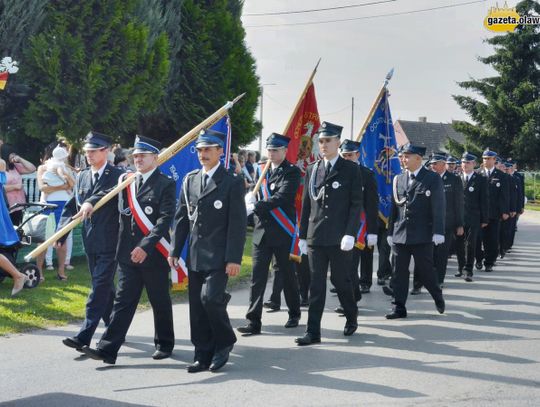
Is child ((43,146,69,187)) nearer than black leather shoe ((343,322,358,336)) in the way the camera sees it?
No

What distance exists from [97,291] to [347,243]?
7.69 ft

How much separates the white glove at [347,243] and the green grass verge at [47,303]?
2987 mm

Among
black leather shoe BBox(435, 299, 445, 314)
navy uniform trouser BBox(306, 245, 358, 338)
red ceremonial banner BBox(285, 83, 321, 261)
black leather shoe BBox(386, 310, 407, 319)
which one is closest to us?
navy uniform trouser BBox(306, 245, 358, 338)

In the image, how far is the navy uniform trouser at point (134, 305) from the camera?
618cm

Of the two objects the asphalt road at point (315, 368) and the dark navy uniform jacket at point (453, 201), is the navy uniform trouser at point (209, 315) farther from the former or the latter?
the dark navy uniform jacket at point (453, 201)

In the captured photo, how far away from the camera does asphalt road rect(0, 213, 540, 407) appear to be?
17.4 feet

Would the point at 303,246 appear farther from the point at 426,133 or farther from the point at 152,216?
the point at 426,133

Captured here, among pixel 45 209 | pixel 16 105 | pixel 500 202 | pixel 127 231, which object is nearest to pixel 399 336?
pixel 127 231

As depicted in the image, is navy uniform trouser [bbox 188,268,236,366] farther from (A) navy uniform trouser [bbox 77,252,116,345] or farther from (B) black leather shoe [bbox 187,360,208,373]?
(A) navy uniform trouser [bbox 77,252,116,345]

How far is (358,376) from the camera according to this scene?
592cm

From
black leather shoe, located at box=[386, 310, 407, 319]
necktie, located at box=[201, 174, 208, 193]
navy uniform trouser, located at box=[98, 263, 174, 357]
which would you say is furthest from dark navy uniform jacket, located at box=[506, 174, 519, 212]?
navy uniform trouser, located at box=[98, 263, 174, 357]

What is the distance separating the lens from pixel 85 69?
14383mm

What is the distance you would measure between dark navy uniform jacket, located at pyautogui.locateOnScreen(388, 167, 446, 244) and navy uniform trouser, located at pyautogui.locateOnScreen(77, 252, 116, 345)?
3644 mm

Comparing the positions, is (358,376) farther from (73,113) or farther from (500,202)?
(73,113)
